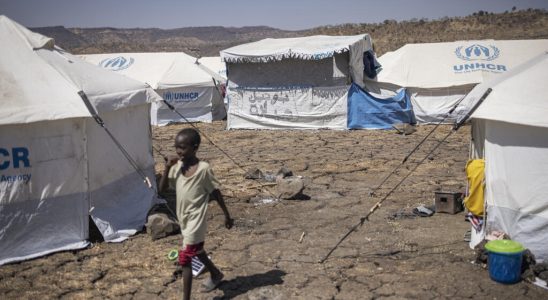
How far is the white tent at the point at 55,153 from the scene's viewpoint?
5.22 metres

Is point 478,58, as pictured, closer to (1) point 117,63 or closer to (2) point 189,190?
(1) point 117,63

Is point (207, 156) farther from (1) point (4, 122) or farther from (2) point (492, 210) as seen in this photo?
(2) point (492, 210)

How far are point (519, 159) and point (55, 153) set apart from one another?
192 inches

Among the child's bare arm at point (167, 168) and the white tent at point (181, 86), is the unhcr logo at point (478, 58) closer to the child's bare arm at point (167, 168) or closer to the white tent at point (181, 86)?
the white tent at point (181, 86)

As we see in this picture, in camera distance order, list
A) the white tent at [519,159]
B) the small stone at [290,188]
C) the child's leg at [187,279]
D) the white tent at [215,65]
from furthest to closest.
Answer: the white tent at [215,65] < the small stone at [290,188] < the white tent at [519,159] < the child's leg at [187,279]

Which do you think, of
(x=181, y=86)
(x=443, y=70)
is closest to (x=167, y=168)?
(x=443, y=70)

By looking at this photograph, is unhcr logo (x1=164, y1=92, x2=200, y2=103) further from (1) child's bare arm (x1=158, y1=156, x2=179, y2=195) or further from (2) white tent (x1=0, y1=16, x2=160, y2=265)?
(1) child's bare arm (x1=158, y1=156, x2=179, y2=195)

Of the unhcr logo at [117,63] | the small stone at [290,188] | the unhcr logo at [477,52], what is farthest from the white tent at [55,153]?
the unhcr logo at [117,63]

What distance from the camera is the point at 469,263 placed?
16.2 ft

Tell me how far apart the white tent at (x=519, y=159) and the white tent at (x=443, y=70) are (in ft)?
32.8

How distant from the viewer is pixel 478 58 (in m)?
15.5

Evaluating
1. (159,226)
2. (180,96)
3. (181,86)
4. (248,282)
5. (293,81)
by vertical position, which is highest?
(293,81)

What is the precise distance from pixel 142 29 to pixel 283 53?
97953mm

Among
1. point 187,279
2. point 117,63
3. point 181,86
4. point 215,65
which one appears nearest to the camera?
point 187,279
